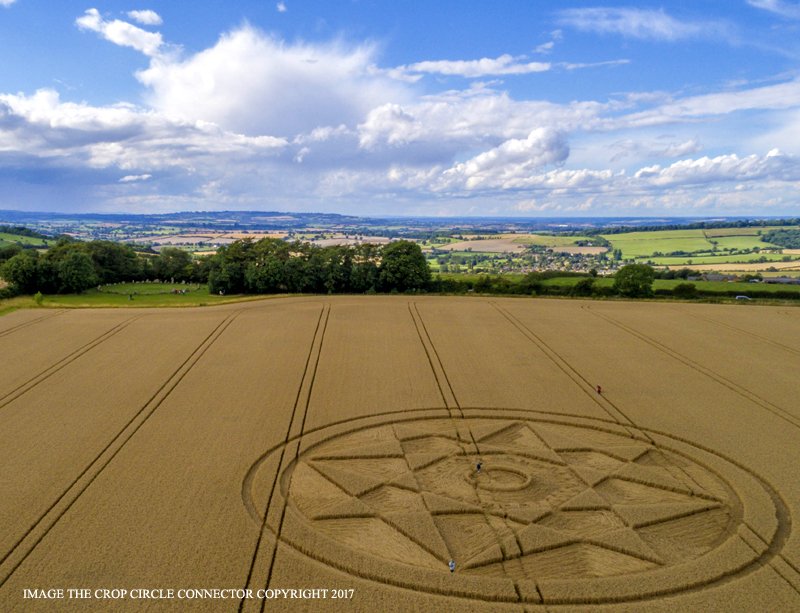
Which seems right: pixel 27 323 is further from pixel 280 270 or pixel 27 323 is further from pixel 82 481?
pixel 82 481

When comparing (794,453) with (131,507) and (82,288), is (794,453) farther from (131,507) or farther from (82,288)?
(82,288)

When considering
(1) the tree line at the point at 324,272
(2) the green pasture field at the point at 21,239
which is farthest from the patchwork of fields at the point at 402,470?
(2) the green pasture field at the point at 21,239

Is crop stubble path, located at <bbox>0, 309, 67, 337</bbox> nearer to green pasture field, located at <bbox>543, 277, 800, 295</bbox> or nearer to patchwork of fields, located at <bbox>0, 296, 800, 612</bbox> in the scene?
patchwork of fields, located at <bbox>0, 296, 800, 612</bbox>

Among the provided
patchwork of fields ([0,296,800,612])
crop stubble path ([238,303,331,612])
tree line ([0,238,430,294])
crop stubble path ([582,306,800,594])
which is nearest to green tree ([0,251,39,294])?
tree line ([0,238,430,294])

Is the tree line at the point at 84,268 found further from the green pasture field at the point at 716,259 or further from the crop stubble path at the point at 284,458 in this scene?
the green pasture field at the point at 716,259

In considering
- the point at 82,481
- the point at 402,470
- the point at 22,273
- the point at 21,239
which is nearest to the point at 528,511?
the point at 402,470

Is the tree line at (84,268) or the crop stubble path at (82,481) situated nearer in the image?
the crop stubble path at (82,481)
